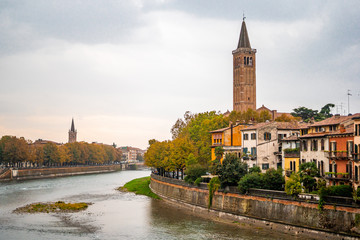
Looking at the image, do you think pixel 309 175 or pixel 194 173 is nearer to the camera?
pixel 309 175

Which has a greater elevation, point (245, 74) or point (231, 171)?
point (245, 74)

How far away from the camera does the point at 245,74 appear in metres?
129

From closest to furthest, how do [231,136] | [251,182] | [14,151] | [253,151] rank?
[251,182], [253,151], [231,136], [14,151]

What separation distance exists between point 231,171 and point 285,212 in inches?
442

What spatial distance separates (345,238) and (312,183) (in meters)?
8.17

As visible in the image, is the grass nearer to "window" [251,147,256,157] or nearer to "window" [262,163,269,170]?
"window" [251,147,256,157]

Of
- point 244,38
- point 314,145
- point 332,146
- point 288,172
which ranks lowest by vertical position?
point 288,172

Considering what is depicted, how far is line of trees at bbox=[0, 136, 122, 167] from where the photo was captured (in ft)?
400

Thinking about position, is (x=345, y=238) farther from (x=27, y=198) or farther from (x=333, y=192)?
(x=27, y=198)

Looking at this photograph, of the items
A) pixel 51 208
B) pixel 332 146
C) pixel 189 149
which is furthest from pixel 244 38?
pixel 332 146

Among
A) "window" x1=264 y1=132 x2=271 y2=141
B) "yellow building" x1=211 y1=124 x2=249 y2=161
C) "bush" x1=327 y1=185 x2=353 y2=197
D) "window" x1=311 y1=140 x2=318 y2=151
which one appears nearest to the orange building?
"window" x1=311 y1=140 x2=318 y2=151

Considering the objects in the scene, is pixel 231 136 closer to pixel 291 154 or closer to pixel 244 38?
pixel 291 154

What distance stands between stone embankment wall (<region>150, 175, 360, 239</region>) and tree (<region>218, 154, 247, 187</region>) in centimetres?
162

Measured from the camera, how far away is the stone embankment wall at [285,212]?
108 ft
